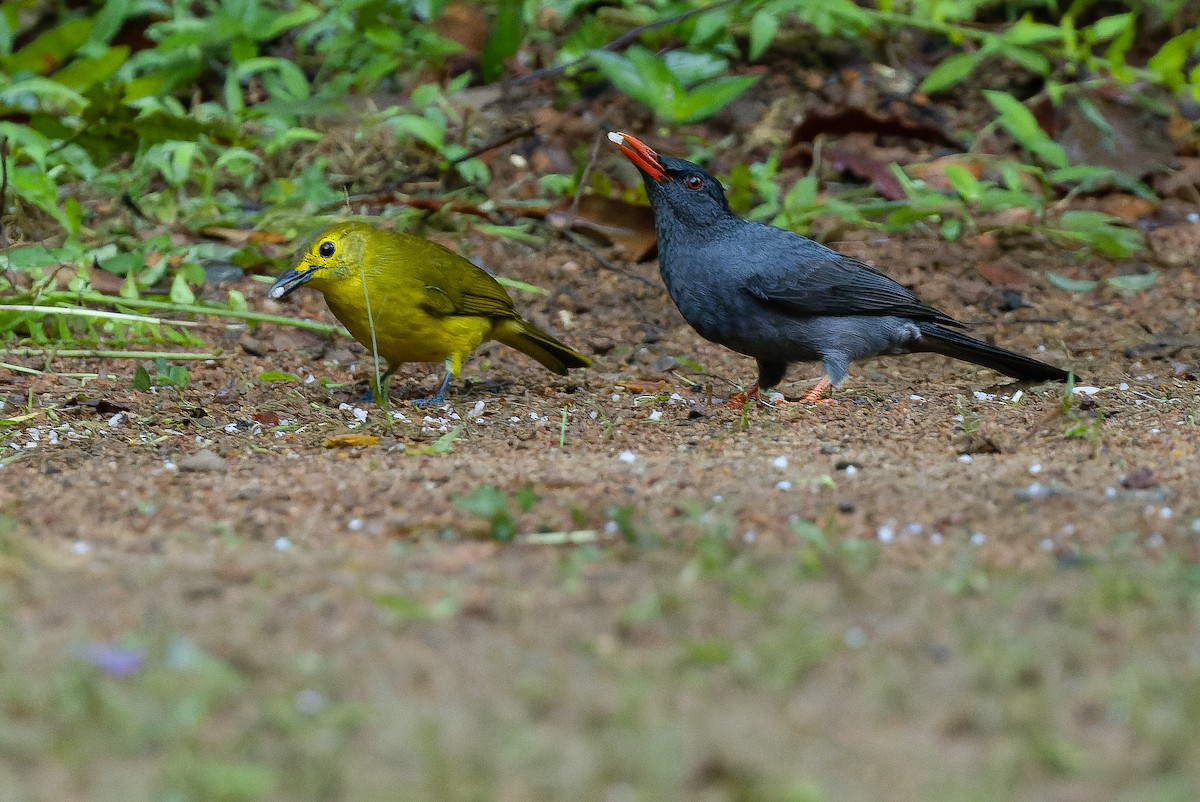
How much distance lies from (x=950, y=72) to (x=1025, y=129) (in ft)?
2.73

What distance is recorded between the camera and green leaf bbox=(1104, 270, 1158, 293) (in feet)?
23.2

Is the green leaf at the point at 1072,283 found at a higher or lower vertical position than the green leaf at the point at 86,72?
lower

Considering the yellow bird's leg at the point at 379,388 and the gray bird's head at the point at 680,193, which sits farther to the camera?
the gray bird's head at the point at 680,193

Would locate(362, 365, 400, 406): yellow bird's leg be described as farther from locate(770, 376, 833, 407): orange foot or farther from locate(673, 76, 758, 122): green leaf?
locate(673, 76, 758, 122): green leaf

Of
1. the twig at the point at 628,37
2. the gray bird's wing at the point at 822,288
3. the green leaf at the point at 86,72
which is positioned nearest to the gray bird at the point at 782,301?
the gray bird's wing at the point at 822,288

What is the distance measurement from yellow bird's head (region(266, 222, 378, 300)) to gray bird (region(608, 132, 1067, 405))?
115 cm

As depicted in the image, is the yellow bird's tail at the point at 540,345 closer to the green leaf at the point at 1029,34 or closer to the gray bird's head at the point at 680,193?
the gray bird's head at the point at 680,193

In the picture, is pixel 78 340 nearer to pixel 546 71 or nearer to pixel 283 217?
pixel 283 217

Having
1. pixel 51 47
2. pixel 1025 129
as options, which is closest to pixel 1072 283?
pixel 1025 129

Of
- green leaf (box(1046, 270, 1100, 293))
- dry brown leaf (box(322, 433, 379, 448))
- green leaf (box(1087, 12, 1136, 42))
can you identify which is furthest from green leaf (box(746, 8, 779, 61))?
dry brown leaf (box(322, 433, 379, 448))

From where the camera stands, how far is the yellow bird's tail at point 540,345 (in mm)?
6156

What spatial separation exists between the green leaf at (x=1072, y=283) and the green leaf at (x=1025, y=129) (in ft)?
2.39

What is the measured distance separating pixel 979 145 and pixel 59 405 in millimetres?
5378

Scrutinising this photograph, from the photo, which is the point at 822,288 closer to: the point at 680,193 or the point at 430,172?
the point at 680,193
